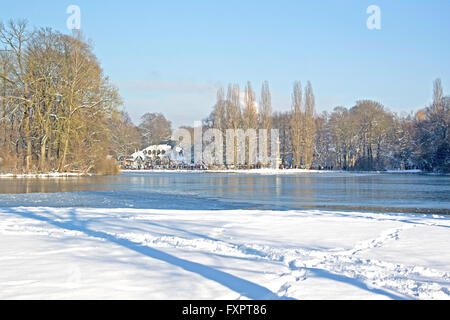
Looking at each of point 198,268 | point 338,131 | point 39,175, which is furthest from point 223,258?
point 338,131

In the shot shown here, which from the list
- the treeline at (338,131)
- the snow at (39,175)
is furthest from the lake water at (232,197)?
the treeline at (338,131)

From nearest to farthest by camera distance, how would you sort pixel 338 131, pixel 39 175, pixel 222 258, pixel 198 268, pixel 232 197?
pixel 198 268 → pixel 222 258 → pixel 232 197 → pixel 39 175 → pixel 338 131

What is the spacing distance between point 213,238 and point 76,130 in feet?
114

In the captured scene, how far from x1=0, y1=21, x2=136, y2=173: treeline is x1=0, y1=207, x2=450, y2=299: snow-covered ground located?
31392mm

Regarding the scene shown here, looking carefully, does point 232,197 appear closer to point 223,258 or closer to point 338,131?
point 223,258

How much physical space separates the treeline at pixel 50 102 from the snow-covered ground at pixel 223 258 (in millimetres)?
31392

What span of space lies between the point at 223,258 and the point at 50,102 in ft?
123

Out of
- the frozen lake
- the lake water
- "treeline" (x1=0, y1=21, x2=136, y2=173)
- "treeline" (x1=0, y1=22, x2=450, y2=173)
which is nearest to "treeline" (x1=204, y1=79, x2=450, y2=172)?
"treeline" (x1=0, y1=22, x2=450, y2=173)

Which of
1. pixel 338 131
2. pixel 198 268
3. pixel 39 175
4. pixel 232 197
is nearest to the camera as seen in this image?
pixel 198 268

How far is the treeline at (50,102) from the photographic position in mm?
38250

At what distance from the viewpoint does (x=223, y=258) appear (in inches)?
226

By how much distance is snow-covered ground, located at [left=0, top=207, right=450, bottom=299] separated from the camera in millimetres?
4250

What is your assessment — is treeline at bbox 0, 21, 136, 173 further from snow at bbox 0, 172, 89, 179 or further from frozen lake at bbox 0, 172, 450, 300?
frozen lake at bbox 0, 172, 450, 300

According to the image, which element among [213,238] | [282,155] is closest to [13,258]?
[213,238]
